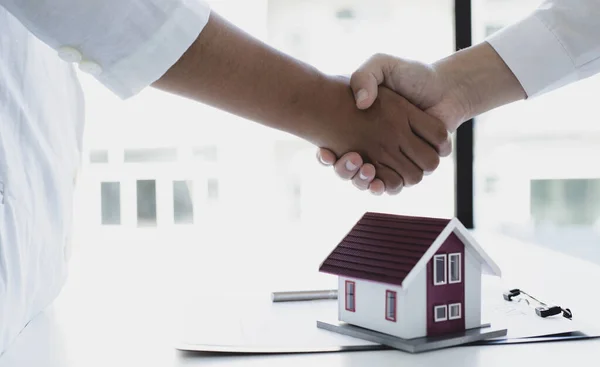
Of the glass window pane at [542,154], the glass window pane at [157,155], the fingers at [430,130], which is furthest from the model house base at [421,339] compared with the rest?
the glass window pane at [157,155]

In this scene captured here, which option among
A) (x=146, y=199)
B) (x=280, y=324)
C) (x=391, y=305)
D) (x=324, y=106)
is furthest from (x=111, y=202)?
(x=391, y=305)

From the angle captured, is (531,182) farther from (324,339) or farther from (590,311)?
(324,339)

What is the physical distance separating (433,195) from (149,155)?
140 centimetres

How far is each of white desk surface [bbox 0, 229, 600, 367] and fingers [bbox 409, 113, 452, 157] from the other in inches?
9.4

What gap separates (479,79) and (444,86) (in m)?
0.05

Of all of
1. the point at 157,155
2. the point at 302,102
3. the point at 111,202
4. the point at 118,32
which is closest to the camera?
the point at 118,32

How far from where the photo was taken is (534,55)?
102 cm

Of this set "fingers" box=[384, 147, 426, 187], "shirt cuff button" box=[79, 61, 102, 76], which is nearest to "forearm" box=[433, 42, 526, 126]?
"fingers" box=[384, 147, 426, 187]

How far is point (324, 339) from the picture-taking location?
708 millimetres

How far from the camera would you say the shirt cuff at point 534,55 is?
1.02 meters

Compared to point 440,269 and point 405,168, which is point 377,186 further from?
point 440,269

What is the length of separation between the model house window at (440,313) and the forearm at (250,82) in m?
0.34

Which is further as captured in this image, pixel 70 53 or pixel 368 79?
pixel 368 79

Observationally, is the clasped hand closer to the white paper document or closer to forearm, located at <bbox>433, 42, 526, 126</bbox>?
forearm, located at <bbox>433, 42, 526, 126</bbox>
